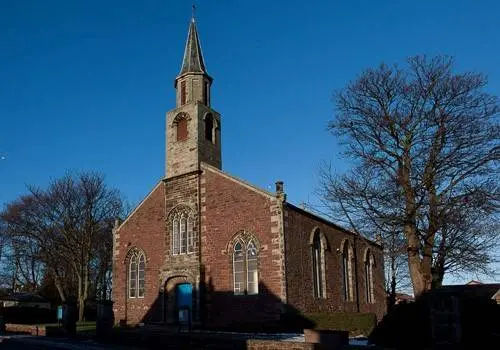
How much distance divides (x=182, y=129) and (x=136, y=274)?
9.16 meters

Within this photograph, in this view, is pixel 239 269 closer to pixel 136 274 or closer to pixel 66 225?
pixel 136 274

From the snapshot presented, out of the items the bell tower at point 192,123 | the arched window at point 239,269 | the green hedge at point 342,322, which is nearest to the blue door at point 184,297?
the arched window at point 239,269

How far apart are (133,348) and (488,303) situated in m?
12.2

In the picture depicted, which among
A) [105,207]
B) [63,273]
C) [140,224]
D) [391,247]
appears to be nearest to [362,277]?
[391,247]

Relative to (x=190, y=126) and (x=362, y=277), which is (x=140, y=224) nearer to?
(x=190, y=126)

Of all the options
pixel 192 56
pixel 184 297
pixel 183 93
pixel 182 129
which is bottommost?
pixel 184 297

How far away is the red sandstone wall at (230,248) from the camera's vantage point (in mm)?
24328

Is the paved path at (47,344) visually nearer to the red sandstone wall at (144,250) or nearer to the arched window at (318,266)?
the red sandstone wall at (144,250)

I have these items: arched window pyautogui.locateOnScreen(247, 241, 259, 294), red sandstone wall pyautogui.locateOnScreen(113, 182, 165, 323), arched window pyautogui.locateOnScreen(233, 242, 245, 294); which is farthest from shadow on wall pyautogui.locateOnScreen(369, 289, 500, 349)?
red sandstone wall pyautogui.locateOnScreen(113, 182, 165, 323)

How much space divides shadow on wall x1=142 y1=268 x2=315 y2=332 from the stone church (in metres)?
0.05

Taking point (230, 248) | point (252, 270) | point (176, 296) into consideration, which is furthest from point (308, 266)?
point (176, 296)

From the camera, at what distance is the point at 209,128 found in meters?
30.4

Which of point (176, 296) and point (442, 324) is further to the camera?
point (176, 296)

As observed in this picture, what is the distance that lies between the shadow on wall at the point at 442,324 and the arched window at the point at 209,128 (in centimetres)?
1752
